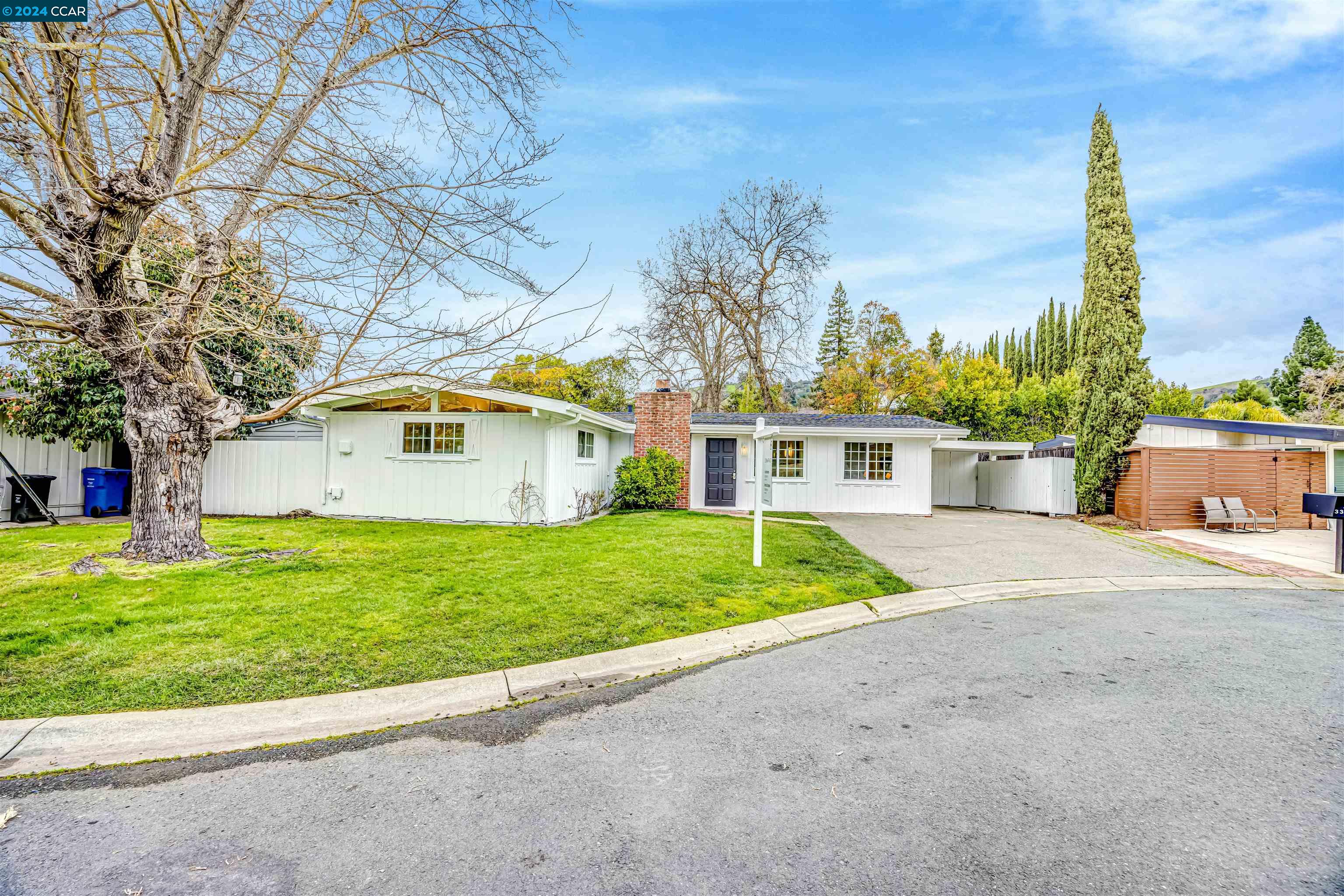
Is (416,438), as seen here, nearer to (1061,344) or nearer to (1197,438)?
(1197,438)

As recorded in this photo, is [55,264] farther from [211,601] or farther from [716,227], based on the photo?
[716,227]

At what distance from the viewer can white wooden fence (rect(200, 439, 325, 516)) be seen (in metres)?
12.9

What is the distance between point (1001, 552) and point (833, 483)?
6.54m

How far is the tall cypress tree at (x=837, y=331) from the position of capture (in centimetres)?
3981

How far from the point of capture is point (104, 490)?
12.7 m

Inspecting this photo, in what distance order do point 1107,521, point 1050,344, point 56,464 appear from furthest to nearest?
point 1050,344 < point 1107,521 < point 56,464

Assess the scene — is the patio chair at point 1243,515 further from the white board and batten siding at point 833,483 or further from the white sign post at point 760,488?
the white sign post at point 760,488

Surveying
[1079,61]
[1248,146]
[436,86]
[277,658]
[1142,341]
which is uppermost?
[1079,61]

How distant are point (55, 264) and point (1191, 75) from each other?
1794 cm

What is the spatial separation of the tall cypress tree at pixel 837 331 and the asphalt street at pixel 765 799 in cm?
3692

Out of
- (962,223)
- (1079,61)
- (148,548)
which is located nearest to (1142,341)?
(962,223)

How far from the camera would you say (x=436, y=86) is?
22.6 feet

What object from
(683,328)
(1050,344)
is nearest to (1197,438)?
(683,328)

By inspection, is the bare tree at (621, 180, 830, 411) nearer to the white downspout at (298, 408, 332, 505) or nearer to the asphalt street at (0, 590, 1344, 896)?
the white downspout at (298, 408, 332, 505)
